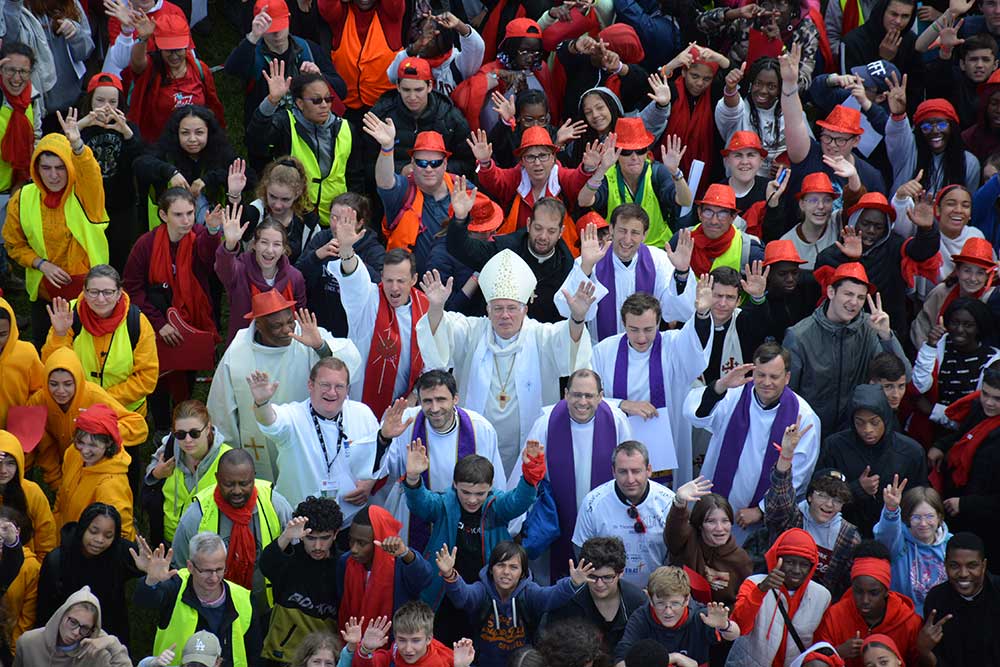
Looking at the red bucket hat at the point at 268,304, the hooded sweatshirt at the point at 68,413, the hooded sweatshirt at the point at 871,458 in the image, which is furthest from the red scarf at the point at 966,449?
the hooded sweatshirt at the point at 68,413

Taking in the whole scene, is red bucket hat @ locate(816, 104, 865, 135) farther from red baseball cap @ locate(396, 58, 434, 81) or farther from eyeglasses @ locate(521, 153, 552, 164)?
red baseball cap @ locate(396, 58, 434, 81)

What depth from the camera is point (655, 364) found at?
1112 cm

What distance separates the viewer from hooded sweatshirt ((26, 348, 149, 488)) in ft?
34.8

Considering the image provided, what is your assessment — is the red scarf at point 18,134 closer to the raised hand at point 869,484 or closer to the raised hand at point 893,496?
the raised hand at point 869,484

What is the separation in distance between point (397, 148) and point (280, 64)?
105 cm

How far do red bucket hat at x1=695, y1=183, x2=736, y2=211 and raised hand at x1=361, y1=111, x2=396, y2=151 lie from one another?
2.24 metres

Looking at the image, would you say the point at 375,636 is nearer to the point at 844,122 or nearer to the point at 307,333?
the point at 307,333

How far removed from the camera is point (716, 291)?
1106 cm

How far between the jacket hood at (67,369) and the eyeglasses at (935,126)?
20.9 ft

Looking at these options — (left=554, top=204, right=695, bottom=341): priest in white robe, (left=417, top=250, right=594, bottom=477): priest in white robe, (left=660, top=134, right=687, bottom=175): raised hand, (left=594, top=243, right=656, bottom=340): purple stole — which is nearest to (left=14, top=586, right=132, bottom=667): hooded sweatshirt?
(left=417, top=250, right=594, bottom=477): priest in white robe

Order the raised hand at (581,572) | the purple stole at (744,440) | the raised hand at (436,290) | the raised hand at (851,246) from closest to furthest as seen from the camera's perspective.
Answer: the raised hand at (581,572)
the purple stole at (744,440)
the raised hand at (436,290)
the raised hand at (851,246)

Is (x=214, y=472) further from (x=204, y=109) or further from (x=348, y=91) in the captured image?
(x=348, y=91)

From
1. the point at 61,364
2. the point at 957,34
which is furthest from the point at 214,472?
the point at 957,34

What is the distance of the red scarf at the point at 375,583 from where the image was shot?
31.3 ft
